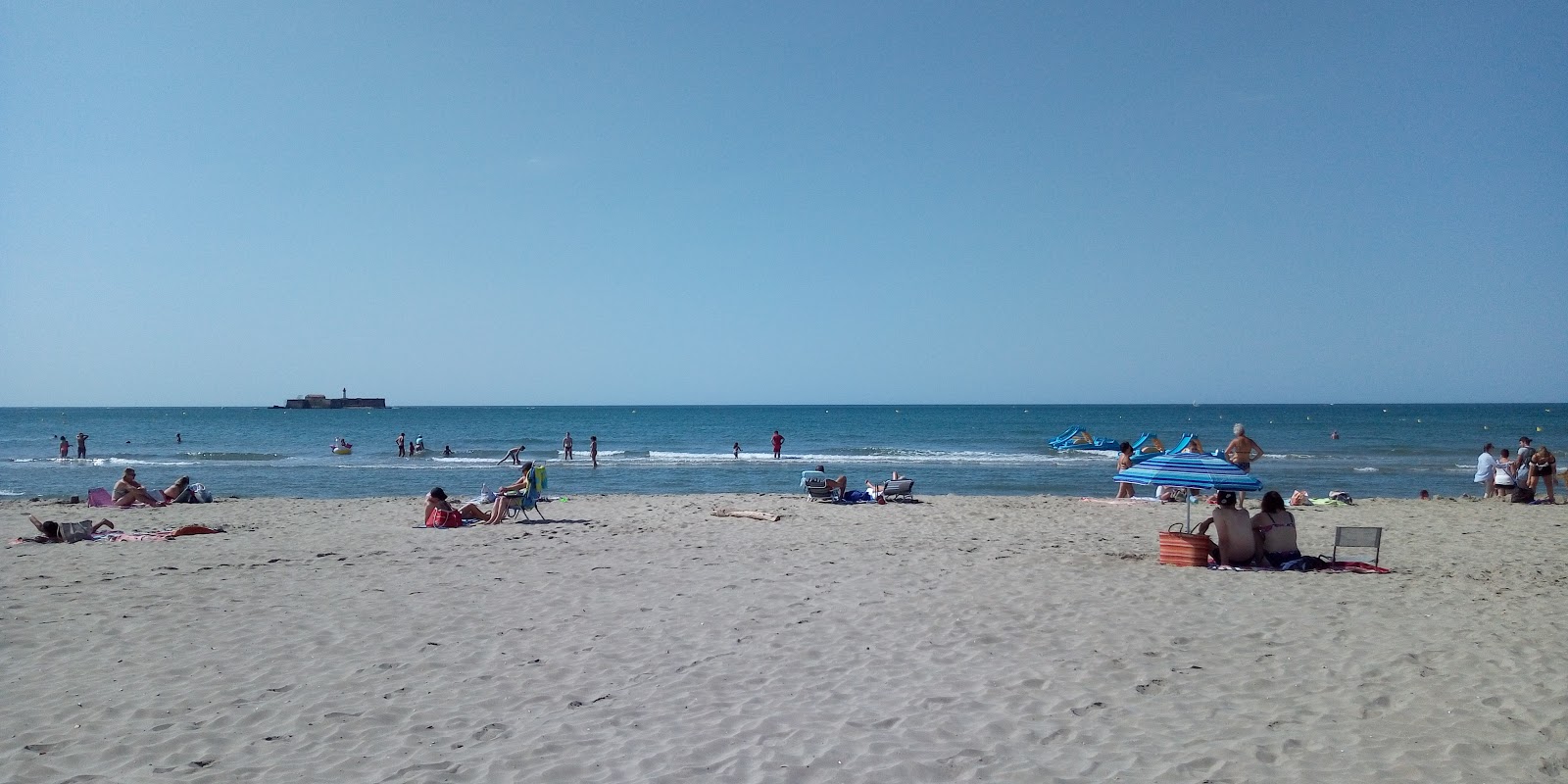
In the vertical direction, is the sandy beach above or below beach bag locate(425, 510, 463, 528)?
below

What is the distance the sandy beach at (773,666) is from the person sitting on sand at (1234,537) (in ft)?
1.39

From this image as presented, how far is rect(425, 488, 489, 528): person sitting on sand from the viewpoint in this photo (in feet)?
44.3

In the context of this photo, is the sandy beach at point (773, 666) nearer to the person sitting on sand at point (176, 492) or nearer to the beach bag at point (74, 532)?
the beach bag at point (74, 532)

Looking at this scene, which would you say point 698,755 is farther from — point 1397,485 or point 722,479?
point 1397,485

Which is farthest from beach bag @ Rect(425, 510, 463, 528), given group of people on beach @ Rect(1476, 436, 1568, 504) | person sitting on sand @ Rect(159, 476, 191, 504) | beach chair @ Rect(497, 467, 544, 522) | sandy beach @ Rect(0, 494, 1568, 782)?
group of people on beach @ Rect(1476, 436, 1568, 504)

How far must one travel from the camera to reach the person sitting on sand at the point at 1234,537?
936 cm

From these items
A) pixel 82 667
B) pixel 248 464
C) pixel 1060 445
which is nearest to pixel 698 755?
pixel 82 667

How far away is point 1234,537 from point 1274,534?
0.50 m

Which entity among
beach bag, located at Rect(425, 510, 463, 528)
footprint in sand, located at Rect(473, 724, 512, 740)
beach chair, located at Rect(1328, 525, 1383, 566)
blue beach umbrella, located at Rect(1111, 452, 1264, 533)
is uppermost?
blue beach umbrella, located at Rect(1111, 452, 1264, 533)

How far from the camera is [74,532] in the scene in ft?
38.5

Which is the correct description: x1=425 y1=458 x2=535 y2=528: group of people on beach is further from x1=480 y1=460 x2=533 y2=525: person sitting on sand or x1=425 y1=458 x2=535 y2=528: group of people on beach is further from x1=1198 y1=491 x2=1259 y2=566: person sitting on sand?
x1=1198 y1=491 x2=1259 y2=566: person sitting on sand

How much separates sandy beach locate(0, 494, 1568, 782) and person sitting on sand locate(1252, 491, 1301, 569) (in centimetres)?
46

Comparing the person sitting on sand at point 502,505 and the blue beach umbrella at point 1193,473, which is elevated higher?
the blue beach umbrella at point 1193,473

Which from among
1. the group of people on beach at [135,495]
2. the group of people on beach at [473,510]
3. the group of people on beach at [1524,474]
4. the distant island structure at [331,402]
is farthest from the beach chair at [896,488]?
the distant island structure at [331,402]
